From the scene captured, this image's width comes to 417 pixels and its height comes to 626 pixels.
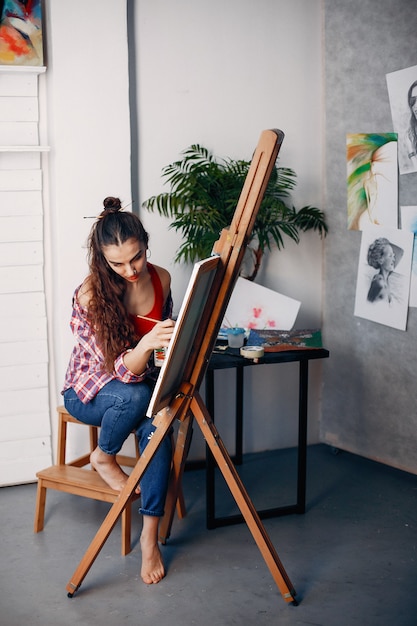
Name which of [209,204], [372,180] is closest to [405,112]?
[372,180]

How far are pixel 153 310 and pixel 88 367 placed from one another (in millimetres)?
342

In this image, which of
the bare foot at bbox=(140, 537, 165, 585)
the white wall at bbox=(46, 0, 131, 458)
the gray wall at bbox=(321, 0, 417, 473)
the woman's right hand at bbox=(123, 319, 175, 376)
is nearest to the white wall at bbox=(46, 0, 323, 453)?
the white wall at bbox=(46, 0, 131, 458)

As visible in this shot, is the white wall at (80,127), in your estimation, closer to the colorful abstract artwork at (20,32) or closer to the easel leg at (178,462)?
the colorful abstract artwork at (20,32)

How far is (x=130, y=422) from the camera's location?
293cm

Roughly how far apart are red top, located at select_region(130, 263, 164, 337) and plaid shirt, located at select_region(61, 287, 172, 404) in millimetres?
141

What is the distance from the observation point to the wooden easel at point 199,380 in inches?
93.9

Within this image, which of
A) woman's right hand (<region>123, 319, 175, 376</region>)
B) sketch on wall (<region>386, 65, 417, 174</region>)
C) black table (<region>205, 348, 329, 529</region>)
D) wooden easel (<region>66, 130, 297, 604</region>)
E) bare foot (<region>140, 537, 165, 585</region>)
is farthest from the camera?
sketch on wall (<region>386, 65, 417, 174</region>)

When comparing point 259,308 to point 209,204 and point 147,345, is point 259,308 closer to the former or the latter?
point 209,204

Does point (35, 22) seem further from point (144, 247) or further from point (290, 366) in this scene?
point (290, 366)

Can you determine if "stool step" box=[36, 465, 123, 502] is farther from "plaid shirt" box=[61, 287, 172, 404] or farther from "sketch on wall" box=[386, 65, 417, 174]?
"sketch on wall" box=[386, 65, 417, 174]

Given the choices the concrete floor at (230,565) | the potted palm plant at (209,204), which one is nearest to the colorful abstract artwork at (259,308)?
the potted palm plant at (209,204)

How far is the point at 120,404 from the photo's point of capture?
290 cm

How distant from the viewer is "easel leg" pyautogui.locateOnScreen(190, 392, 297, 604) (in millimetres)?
2574

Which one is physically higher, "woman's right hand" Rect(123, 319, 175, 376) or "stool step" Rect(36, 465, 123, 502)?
"woman's right hand" Rect(123, 319, 175, 376)
